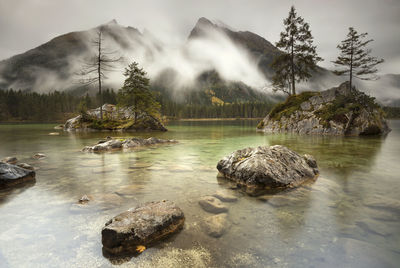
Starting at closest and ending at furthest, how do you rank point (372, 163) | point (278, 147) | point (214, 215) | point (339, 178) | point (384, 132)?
point (214, 215) → point (339, 178) → point (278, 147) → point (372, 163) → point (384, 132)

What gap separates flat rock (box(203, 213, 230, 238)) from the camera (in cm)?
399

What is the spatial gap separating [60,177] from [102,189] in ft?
8.70

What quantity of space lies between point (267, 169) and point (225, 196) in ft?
5.87

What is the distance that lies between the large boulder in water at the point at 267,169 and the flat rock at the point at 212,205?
131 cm

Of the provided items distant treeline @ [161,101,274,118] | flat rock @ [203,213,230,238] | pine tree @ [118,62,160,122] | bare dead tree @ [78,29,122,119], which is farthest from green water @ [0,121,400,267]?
distant treeline @ [161,101,274,118]

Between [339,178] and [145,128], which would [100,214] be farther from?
[145,128]

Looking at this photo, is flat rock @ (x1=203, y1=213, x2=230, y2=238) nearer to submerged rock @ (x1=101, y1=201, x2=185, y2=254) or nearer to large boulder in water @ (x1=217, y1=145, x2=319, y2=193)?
submerged rock @ (x1=101, y1=201, x2=185, y2=254)

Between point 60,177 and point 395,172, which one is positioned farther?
point 395,172

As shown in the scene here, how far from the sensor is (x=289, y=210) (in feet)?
16.2

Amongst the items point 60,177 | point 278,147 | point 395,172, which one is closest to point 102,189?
point 60,177

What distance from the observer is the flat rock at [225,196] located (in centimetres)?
563

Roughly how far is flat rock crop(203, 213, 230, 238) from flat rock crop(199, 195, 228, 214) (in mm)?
303

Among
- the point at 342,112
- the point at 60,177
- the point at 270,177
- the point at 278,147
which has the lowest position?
the point at 60,177

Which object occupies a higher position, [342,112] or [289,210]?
[342,112]
